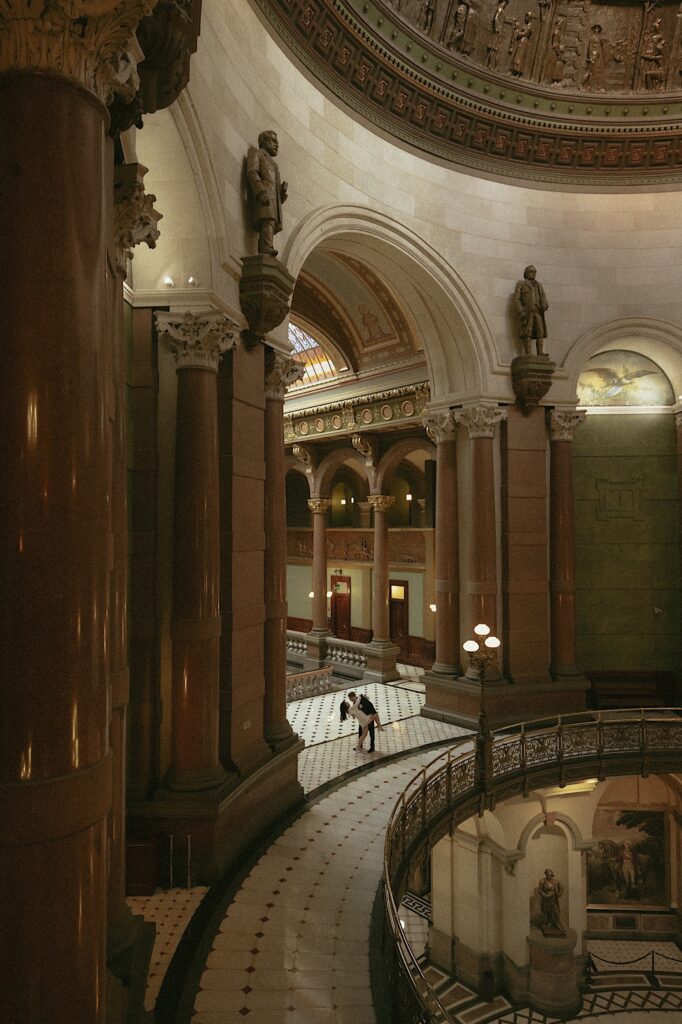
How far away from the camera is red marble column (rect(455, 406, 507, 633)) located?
11.8 m

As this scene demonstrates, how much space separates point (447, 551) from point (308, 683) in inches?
191

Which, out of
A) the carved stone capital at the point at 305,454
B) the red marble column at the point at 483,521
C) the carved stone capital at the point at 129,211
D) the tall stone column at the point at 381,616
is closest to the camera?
the carved stone capital at the point at 129,211

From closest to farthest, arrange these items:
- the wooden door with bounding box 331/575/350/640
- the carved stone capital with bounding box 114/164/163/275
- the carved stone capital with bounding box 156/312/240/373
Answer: the carved stone capital with bounding box 114/164/163/275 < the carved stone capital with bounding box 156/312/240/373 < the wooden door with bounding box 331/575/350/640

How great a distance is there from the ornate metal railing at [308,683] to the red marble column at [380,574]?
2.26 m

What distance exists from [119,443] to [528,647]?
9.46 meters

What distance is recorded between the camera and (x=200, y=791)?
6.43 m

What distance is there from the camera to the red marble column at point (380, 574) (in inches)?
663

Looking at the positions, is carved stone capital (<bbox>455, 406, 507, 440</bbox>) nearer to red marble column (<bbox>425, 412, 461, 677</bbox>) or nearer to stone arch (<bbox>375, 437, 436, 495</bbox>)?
red marble column (<bbox>425, 412, 461, 677</bbox>)

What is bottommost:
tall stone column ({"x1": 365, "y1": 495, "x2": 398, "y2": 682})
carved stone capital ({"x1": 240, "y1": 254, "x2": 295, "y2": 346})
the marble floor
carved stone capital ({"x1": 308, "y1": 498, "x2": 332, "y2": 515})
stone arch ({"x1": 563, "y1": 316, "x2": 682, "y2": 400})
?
the marble floor

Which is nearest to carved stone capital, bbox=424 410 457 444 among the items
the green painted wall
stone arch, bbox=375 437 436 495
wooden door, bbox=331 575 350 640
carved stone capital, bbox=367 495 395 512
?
the green painted wall

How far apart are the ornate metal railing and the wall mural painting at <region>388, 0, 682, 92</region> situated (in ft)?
41.2

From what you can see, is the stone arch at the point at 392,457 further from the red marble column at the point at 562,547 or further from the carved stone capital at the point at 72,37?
the carved stone capital at the point at 72,37

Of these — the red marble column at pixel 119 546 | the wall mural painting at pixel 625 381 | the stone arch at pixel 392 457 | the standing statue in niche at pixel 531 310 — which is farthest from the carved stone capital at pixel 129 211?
the stone arch at pixel 392 457

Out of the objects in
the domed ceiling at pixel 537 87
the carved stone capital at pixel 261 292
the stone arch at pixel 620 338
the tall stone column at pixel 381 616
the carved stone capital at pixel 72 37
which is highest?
the domed ceiling at pixel 537 87
